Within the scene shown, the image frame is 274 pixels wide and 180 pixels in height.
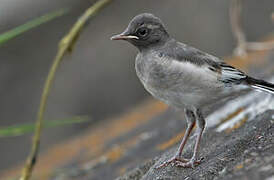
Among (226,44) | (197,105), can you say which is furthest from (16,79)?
(197,105)

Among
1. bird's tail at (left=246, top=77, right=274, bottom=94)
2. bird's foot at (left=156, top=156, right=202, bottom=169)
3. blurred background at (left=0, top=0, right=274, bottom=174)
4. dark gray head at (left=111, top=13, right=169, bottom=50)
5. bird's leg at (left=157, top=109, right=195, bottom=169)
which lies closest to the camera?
bird's foot at (left=156, top=156, right=202, bottom=169)

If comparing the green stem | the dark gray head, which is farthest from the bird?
the green stem

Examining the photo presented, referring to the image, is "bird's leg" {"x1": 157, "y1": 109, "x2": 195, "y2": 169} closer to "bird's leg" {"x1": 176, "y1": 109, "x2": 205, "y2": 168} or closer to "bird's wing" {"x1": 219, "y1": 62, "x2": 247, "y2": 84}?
"bird's leg" {"x1": 176, "y1": 109, "x2": 205, "y2": 168}

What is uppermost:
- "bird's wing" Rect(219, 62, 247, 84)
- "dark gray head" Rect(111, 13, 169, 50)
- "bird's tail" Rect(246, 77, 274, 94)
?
"dark gray head" Rect(111, 13, 169, 50)

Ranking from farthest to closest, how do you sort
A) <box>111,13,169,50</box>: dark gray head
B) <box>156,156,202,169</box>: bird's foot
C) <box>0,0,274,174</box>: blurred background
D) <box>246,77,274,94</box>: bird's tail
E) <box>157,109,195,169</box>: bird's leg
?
1. <box>0,0,274,174</box>: blurred background
2. <box>111,13,169,50</box>: dark gray head
3. <box>246,77,274,94</box>: bird's tail
4. <box>157,109,195,169</box>: bird's leg
5. <box>156,156,202,169</box>: bird's foot

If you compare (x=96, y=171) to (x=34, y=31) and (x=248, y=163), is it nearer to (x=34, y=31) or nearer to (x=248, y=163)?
(x=248, y=163)

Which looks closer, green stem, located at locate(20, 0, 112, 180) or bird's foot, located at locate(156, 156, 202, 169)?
bird's foot, located at locate(156, 156, 202, 169)

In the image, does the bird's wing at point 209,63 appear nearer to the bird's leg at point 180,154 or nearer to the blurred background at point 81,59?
the bird's leg at point 180,154

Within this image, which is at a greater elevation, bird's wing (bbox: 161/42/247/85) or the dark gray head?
the dark gray head
